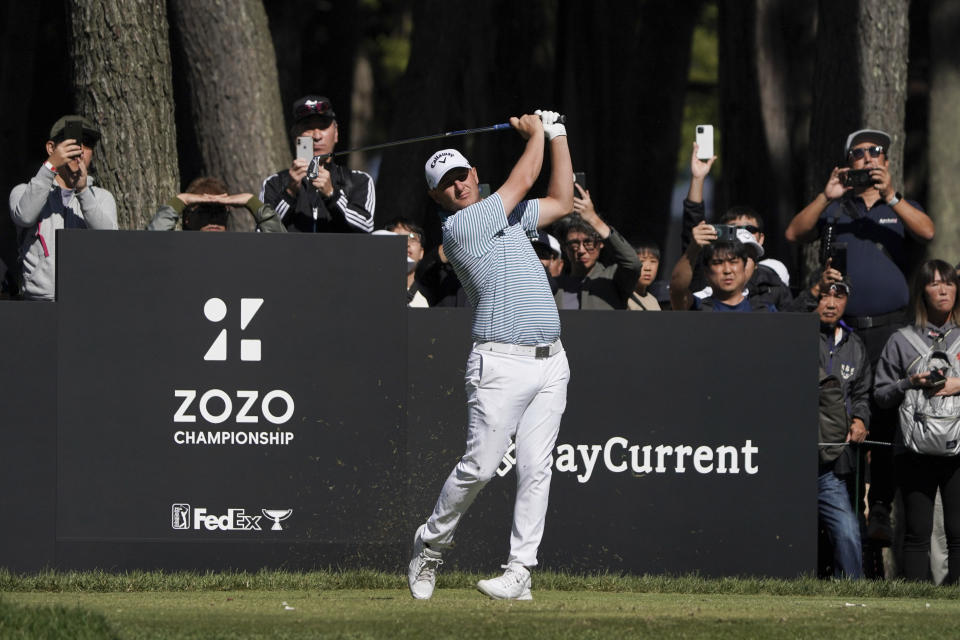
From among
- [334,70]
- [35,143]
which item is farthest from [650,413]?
[35,143]

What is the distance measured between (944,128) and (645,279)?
4726 millimetres

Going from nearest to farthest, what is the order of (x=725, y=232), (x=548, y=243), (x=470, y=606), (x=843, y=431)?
(x=470, y=606) → (x=843, y=431) → (x=725, y=232) → (x=548, y=243)

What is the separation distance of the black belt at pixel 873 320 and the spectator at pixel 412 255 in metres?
2.70

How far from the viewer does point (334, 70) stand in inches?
842

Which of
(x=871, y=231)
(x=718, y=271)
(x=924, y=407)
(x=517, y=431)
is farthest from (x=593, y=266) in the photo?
(x=517, y=431)

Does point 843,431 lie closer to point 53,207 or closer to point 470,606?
point 470,606

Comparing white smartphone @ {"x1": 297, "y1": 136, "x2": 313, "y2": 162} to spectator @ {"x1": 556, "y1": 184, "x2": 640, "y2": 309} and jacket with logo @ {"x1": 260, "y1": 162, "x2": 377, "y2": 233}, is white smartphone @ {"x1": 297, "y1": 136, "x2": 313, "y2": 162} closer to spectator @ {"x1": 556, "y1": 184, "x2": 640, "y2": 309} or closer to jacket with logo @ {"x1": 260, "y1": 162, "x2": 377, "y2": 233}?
jacket with logo @ {"x1": 260, "y1": 162, "x2": 377, "y2": 233}

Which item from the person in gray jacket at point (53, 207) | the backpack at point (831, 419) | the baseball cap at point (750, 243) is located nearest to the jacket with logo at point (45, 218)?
the person in gray jacket at point (53, 207)

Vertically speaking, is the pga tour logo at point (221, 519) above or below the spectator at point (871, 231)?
below

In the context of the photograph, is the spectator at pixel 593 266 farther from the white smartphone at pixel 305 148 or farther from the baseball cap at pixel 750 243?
the white smartphone at pixel 305 148

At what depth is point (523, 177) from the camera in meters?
7.59

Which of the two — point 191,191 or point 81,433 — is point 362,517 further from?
point 191,191

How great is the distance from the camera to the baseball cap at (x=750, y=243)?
9.86 meters

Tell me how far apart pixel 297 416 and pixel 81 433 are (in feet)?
3.79
